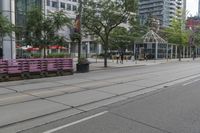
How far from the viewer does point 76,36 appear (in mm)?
25625

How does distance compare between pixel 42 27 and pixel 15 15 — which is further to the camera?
pixel 15 15

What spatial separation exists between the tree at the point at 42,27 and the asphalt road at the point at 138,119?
Result: 48.7 ft

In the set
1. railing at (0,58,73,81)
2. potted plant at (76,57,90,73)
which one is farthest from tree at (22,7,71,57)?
railing at (0,58,73,81)

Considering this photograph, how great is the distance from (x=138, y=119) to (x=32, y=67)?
1233 cm

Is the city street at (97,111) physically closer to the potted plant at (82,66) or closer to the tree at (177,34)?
the potted plant at (82,66)

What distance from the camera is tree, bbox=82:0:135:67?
3153cm

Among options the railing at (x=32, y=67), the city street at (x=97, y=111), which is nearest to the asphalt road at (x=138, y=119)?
the city street at (x=97, y=111)

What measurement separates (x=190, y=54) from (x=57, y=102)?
73.4 meters

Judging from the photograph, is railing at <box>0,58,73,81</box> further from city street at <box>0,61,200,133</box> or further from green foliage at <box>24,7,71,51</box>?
city street at <box>0,61,200,133</box>

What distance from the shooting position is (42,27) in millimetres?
24703

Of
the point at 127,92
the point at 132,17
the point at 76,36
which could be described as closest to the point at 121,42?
the point at 132,17

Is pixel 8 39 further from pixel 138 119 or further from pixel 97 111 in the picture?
pixel 138 119

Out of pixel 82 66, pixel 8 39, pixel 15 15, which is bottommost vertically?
pixel 82 66

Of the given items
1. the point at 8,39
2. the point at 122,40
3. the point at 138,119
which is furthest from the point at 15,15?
the point at 138,119
